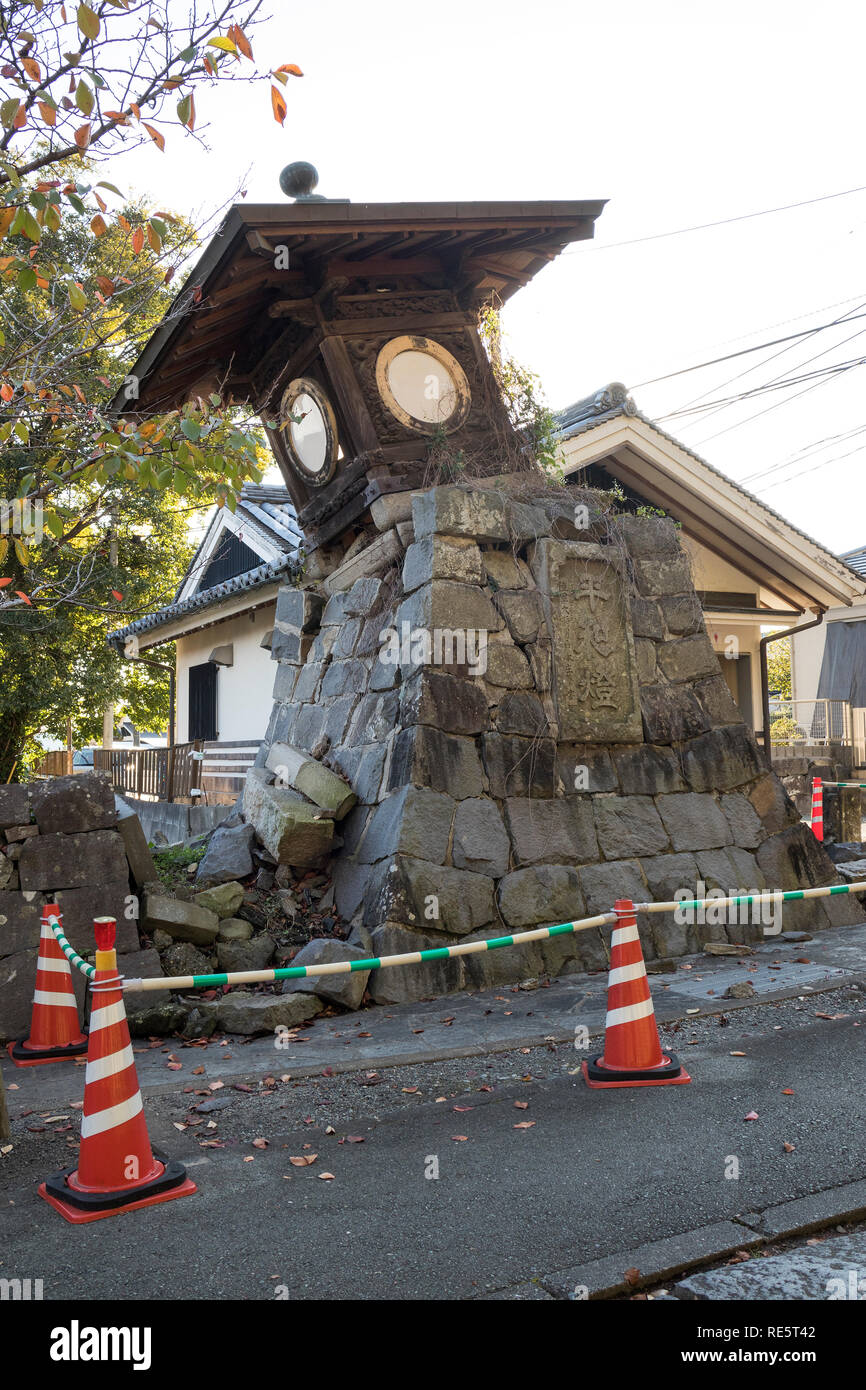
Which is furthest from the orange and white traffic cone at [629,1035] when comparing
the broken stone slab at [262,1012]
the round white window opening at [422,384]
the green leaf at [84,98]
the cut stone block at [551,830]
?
the round white window opening at [422,384]

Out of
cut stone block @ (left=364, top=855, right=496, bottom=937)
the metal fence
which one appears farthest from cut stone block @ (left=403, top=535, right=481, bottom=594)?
the metal fence

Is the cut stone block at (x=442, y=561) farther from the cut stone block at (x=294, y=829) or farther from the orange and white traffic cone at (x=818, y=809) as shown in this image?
the orange and white traffic cone at (x=818, y=809)

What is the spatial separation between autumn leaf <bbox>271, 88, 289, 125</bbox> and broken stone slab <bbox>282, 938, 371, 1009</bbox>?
470cm

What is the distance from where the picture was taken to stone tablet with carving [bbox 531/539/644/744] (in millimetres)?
8031

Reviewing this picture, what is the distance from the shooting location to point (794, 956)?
7.38m

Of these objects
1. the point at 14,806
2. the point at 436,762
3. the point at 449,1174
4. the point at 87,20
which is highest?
the point at 87,20

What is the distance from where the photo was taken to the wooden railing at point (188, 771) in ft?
44.5

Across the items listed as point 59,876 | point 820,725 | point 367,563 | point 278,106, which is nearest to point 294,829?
point 59,876

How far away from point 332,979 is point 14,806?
233 centimetres

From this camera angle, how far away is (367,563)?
29.9 feet

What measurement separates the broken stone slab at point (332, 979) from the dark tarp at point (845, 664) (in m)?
19.9

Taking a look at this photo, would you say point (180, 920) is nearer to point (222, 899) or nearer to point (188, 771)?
point (222, 899)

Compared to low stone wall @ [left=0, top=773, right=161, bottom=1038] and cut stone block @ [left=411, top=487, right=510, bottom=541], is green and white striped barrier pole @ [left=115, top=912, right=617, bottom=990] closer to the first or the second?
low stone wall @ [left=0, top=773, right=161, bottom=1038]
